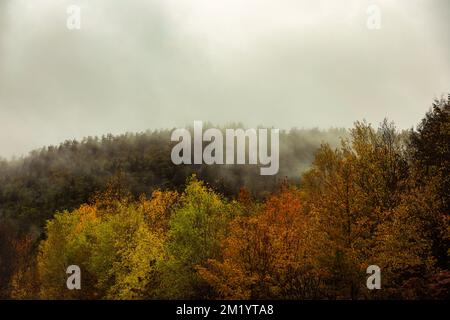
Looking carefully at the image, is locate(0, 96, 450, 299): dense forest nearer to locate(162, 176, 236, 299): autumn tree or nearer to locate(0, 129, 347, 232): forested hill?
locate(162, 176, 236, 299): autumn tree

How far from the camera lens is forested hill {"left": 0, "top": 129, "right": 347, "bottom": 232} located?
4557 inches

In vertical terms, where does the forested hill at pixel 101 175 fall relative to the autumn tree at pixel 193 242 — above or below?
above

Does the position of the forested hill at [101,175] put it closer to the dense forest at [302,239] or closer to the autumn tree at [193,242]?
the dense forest at [302,239]

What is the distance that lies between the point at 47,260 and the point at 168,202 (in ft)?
46.6

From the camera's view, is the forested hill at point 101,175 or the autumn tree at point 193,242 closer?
the autumn tree at point 193,242

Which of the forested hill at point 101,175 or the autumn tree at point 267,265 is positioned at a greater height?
the forested hill at point 101,175

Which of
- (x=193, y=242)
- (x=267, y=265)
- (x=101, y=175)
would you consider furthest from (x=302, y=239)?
(x=101, y=175)

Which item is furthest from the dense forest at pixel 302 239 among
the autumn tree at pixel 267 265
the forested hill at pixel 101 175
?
the forested hill at pixel 101 175

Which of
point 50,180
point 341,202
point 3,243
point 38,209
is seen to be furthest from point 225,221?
point 50,180

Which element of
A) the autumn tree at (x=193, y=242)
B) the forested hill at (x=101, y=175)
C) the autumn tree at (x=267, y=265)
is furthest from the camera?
the forested hill at (x=101, y=175)

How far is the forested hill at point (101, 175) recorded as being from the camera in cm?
11575

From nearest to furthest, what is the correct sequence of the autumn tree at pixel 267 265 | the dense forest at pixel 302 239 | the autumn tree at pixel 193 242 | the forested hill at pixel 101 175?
the dense forest at pixel 302 239, the autumn tree at pixel 267 265, the autumn tree at pixel 193 242, the forested hill at pixel 101 175

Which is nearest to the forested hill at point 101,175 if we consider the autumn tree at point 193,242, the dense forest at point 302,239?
the dense forest at point 302,239
